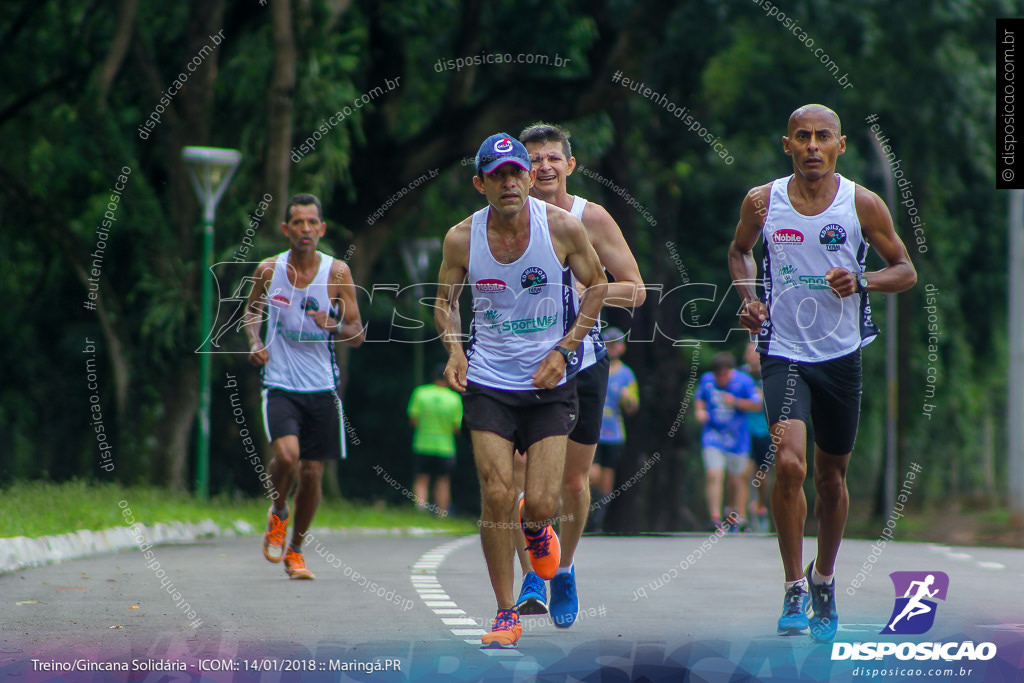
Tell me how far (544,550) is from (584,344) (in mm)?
1155

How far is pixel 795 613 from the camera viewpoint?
7.23m

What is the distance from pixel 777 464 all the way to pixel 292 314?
4.09 m

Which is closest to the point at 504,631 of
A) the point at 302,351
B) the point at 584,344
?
the point at 584,344

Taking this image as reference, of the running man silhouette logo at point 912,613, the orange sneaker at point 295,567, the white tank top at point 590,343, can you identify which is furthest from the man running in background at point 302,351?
the running man silhouette logo at point 912,613

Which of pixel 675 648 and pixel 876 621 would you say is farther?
pixel 876 621

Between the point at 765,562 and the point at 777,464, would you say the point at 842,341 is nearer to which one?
the point at 777,464

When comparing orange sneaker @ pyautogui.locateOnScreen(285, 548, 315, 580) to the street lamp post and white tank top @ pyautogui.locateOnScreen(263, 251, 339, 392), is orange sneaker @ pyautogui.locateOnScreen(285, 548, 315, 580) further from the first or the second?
the street lamp post

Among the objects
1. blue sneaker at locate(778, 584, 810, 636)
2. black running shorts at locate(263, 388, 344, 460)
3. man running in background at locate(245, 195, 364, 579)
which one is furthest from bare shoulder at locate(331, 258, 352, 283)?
blue sneaker at locate(778, 584, 810, 636)

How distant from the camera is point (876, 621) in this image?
8016mm

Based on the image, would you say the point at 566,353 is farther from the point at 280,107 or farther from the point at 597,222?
the point at 280,107

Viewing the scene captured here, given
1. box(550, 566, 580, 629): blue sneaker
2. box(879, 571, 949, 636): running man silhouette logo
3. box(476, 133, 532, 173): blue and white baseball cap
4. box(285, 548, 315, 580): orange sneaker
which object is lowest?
box(285, 548, 315, 580): orange sneaker

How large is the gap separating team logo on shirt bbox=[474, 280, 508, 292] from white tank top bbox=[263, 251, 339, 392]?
3.41 meters

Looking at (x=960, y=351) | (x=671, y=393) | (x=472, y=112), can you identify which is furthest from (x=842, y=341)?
(x=960, y=351)

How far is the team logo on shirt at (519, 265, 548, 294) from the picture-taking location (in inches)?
276
